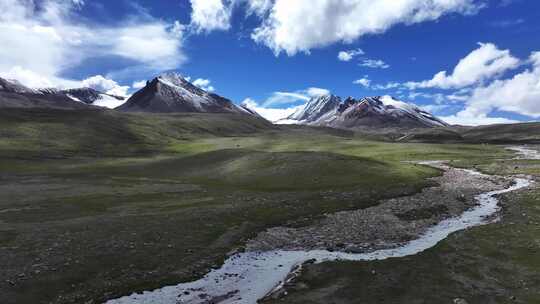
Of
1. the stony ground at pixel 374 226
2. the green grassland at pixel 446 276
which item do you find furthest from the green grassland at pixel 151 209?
the stony ground at pixel 374 226

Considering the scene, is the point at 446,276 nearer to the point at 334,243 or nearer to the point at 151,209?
the point at 334,243

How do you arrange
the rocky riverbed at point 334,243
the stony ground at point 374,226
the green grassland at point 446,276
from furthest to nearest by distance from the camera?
the stony ground at point 374,226
the rocky riverbed at point 334,243
the green grassland at point 446,276

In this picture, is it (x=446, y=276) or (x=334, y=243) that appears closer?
(x=446, y=276)

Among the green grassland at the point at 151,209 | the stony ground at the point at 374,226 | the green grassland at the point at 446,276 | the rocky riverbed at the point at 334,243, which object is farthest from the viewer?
the stony ground at the point at 374,226

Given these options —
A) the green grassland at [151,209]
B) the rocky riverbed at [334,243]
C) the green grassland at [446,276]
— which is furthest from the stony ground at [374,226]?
the green grassland at [446,276]

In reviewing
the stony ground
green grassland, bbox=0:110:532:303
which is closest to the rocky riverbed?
the stony ground

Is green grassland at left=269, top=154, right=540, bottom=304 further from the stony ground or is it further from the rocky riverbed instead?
the stony ground

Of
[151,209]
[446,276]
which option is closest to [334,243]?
[446,276]

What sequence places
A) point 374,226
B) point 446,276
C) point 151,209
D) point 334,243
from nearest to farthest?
point 446,276 → point 334,243 → point 374,226 → point 151,209

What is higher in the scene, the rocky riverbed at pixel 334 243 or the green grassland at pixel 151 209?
the green grassland at pixel 151 209

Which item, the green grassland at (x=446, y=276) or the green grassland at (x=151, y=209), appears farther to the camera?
the green grassland at (x=151, y=209)

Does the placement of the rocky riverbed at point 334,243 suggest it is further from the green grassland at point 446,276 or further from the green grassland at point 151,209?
the green grassland at point 446,276

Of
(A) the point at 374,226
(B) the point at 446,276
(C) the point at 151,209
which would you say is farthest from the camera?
(C) the point at 151,209

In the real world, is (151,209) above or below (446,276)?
above
